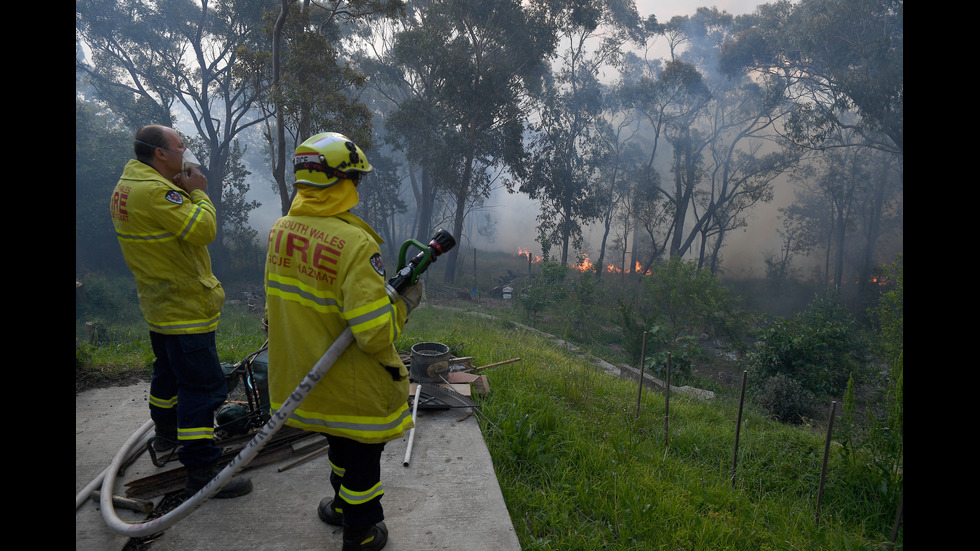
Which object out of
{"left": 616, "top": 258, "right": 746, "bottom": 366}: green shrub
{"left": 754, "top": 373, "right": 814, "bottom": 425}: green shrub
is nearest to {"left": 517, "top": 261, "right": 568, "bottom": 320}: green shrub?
{"left": 616, "top": 258, "right": 746, "bottom": 366}: green shrub

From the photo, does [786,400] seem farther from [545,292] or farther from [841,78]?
[841,78]

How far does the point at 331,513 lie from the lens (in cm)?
264

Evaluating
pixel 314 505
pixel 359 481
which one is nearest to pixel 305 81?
pixel 314 505

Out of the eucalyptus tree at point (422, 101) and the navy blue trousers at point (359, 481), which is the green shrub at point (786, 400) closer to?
the navy blue trousers at point (359, 481)

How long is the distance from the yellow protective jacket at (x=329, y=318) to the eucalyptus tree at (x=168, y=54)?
17.4 metres

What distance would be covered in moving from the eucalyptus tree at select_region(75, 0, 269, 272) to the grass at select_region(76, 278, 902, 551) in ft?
51.5

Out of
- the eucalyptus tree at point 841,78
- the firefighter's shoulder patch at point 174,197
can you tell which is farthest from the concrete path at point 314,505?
the eucalyptus tree at point 841,78

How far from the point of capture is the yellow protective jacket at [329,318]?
2074 millimetres

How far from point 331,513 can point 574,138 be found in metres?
23.8

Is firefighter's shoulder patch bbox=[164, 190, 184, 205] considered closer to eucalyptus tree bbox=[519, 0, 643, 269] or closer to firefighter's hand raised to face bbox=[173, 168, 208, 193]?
firefighter's hand raised to face bbox=[173, 168, 208, 193]

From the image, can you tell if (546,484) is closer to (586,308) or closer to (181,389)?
(181,389)

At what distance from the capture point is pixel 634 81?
2528 centimetres

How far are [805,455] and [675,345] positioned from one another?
7.28m
